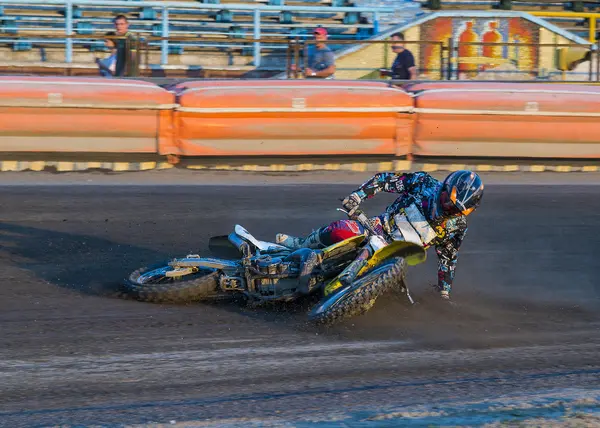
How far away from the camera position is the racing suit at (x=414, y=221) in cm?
695

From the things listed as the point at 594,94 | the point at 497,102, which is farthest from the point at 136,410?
the point at 594,94

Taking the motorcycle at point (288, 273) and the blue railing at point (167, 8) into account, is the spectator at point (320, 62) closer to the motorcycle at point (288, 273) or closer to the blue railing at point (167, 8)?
the blue railing at point (167, 8)

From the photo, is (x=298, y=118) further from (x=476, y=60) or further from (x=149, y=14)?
(x=149, y=14)

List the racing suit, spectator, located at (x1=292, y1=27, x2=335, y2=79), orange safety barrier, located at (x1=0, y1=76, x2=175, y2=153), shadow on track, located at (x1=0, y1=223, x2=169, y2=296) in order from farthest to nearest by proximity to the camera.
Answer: spectator, located at (x1=292, y1=27, x2=335, y2=79) < orange safety barrier, located at (x1=0, y1=76, x2=175, y2=153) < shadow on track, located at (x1=0, y1=223, x2=169, y2=296) < the racing suit

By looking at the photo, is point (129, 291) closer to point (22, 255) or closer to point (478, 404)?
point (22, 255)

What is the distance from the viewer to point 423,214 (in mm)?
7008

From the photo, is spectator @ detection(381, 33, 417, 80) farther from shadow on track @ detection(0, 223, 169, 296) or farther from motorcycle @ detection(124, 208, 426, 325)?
motorcycle @ detection(124, 208, 426, 325)

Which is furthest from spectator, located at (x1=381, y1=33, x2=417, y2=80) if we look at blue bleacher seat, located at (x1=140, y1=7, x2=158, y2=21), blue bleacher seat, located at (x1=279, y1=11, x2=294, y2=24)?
blue bleacher seat, located at (x1=140, y1=7, x2=158, y2=21)

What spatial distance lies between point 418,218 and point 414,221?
1.5 inches

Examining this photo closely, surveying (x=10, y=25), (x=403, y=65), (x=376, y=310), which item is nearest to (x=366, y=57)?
(x=403, y=65)

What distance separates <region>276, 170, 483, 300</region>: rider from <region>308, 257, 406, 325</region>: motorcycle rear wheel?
671 mm

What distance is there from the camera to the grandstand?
61.5ft

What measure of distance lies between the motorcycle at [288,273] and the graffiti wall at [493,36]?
439 inches

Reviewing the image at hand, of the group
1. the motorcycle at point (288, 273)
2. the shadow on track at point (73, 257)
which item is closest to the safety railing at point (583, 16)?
the shadow on track at point (73, 257)
